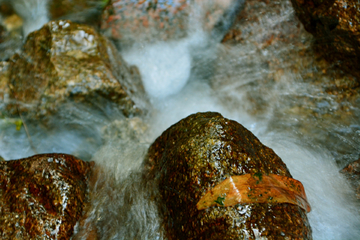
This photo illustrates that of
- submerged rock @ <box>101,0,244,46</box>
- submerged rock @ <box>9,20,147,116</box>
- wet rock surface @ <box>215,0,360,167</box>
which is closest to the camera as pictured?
wet rock surface @ <box>215,0,360,167</box>

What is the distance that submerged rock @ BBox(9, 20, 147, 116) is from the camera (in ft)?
11.8

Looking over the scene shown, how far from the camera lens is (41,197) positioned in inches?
101

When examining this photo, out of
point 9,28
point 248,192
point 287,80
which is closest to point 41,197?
point 248,192

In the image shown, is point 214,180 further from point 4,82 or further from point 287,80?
point 4,82

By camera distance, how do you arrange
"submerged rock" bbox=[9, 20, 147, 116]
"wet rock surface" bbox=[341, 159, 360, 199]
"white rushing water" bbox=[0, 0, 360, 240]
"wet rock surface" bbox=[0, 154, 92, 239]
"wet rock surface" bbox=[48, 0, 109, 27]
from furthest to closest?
"wet rock surface" bbox=[48, 0, 109, 27]
"submerged rock" bbox=[9, 20, 147, 116]
"wet rock surface" bbox=[341, 159, 360, 199]
"white rushing water" bbox=[0, 0, 360, 240]
"wet rock surface" bbox=[0, 154, 92, 239]

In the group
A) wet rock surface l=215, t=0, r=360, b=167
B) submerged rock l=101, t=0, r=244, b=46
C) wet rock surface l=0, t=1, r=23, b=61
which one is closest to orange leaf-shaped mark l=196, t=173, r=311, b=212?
wet rock surface l=215, t=0, r=360, b=167

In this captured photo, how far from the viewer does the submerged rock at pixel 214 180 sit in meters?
2.06

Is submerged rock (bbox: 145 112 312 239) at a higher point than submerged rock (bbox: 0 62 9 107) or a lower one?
lower

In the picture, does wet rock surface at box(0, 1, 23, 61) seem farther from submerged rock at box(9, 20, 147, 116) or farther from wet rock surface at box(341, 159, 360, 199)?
wet rock surface at box(341, 159, 360, 199)

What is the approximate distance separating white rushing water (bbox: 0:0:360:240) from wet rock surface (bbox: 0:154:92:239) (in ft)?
0.77

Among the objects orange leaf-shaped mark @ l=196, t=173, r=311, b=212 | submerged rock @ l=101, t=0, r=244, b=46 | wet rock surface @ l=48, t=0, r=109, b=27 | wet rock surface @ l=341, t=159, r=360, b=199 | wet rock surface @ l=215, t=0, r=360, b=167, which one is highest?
wet rock surface @ l=48, t=0, r=109, b=27

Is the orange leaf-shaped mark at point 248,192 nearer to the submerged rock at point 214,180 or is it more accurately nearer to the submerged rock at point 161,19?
the submerged rock at point 214,180

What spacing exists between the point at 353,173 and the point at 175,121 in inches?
87.0

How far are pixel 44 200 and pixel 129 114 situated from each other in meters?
1.66
